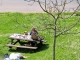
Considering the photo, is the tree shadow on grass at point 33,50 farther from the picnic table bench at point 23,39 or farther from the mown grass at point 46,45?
the picnic table bench at point 23,39

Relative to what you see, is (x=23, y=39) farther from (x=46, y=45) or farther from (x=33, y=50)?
(x=46, y=45)

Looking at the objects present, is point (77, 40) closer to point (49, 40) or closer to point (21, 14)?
point (49, 40)

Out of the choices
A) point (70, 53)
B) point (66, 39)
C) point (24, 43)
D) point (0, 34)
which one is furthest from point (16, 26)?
point (70, 53)

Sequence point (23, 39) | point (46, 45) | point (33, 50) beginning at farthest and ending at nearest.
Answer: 1. point (46, 45)
2. point (23, 39)
3. point (33, 50)

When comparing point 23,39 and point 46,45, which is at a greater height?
point 23,39

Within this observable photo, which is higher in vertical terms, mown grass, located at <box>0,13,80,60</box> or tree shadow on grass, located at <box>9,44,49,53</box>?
mown grass, located at <box>0,13,80,60</box>

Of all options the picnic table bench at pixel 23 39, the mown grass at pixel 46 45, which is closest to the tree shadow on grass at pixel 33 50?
the mown grass at pixel 46 45

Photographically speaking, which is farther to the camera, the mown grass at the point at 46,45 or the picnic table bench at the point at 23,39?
the picnic table bench at the point at 23,39

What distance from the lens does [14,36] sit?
15.1m

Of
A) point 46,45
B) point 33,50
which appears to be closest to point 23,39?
point 33,50

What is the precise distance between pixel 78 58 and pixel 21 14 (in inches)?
366

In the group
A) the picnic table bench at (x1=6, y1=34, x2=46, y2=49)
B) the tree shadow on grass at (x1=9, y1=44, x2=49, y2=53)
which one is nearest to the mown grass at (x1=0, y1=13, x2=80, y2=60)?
the tree shadow on grass at (x1=9, y1=44, x2=49, y2=53)

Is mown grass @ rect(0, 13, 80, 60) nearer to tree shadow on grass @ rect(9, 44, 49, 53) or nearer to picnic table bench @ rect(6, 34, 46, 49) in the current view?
tree shadow on grass @ rect(9, 44, 49, 53)

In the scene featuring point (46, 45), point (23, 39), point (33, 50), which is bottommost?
point (33, 50)
